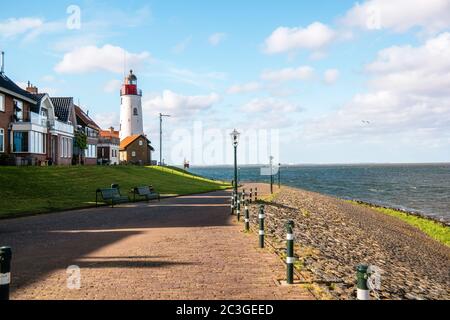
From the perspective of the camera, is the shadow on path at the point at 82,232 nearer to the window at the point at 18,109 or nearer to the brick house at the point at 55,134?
the window at the point at 18,109

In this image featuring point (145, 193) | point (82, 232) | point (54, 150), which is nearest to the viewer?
point (82, 232)

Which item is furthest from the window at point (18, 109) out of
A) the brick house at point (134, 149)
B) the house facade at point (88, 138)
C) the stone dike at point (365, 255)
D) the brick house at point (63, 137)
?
the brick house at point (134, 149)

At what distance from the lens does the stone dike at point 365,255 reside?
9.06 m

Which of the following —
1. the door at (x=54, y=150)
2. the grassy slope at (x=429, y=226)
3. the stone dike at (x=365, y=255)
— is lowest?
the grassy slope at (x=429, y=226)

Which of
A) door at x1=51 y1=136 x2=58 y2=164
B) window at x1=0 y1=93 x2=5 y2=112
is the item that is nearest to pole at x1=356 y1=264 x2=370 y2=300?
window at x1=0 y1=93 x2=5 y2=112

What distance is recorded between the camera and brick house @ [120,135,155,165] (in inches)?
2761

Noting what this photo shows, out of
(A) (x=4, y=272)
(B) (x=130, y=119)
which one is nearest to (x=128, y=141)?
(B) (x=130, y=119)

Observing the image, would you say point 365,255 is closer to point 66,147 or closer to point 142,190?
point 142,190

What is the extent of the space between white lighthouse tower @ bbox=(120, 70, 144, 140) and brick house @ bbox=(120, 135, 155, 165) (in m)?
1.54

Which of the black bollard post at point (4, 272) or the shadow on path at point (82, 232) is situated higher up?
the black bollard post at point (4, 272)

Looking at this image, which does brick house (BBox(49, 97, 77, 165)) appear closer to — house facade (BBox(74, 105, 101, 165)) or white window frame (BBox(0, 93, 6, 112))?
house facade (BBox(74, 105, 101, 165))

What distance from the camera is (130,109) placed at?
70.9m

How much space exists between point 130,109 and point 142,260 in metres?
63.7

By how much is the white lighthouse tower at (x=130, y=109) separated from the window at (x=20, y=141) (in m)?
A: 34.3
